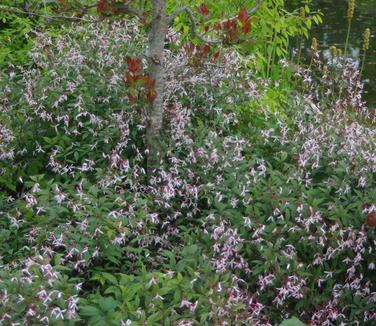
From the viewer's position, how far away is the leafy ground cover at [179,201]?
302 centimetres

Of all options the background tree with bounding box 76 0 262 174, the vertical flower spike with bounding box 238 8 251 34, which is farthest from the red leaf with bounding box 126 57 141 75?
the vertical flower spike with bounding box 238 8 251 34

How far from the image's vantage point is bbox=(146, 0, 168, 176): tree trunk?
412 cm

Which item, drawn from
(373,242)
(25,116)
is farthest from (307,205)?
(25,116)

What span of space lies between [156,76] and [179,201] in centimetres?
77

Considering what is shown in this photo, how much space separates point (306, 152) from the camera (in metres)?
4.14

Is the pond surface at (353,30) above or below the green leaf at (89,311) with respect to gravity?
below

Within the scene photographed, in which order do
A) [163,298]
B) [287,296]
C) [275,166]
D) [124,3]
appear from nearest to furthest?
[163,298] → [287,296] → [124,3] → [275,166]

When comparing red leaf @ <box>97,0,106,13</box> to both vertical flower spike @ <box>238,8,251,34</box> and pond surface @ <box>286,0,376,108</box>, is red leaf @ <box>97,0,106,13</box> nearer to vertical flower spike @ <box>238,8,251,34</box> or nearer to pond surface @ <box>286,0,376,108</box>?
vertical flower spike @ <box>238,8,251,34</box>

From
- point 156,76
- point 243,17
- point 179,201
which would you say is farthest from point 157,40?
point 179,201

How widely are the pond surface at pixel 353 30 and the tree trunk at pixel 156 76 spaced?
543 cm

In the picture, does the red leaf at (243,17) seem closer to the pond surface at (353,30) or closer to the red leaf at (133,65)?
the red leaf at (133,65)

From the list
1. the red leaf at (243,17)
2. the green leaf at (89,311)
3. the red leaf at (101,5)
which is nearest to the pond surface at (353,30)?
the red leaf at (243,17)

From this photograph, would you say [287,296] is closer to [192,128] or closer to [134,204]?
[134,204]

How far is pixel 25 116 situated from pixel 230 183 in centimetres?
139
